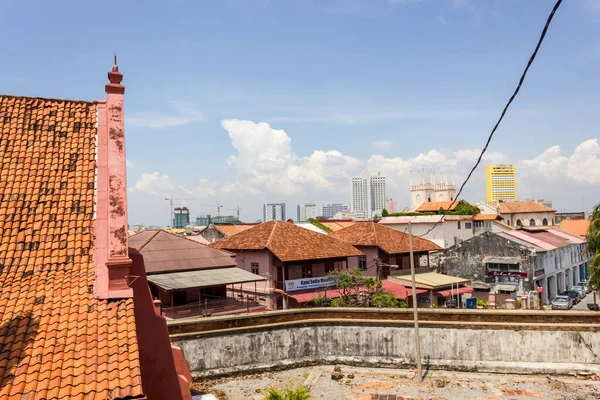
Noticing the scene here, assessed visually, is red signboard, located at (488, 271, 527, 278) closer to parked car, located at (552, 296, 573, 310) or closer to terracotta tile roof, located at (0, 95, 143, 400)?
parked car, located at (552, 296, 573, 310)

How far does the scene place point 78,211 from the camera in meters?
9.57

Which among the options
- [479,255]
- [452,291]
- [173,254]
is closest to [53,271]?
[173,254]

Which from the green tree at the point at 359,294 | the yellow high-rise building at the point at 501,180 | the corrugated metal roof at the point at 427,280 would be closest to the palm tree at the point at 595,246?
the green tree at the point at 359,294

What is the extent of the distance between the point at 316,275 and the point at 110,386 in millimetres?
26390

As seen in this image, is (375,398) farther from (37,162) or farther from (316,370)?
(37,162)

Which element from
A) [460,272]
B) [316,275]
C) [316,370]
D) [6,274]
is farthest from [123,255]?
[460,272]

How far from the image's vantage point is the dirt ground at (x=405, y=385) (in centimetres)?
1566

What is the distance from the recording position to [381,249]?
1467 inches

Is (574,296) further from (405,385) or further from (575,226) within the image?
(575,226)

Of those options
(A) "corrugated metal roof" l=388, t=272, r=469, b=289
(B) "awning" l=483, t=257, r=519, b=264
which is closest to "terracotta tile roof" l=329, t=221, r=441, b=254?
(A) "corrugated metal roof" l=388, t=272, r=469, b=289

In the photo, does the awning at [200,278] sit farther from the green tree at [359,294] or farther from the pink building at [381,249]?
the pink building at [381,249]

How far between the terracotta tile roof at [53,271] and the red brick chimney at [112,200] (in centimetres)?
28

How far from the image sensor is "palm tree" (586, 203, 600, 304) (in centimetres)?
1859

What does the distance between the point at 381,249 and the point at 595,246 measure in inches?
757
